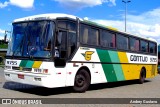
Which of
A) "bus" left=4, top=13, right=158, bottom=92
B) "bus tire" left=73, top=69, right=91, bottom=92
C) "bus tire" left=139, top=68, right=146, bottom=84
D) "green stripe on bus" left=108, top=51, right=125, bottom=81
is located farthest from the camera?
"bus tire" left=139, top=68, right=146, bottom=84

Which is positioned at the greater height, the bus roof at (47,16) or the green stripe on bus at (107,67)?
the bus roof at (47,16)

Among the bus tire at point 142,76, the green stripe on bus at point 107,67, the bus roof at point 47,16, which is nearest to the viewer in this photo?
the bus roof at point 47,16

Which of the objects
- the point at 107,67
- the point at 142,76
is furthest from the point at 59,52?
the point at 142,76

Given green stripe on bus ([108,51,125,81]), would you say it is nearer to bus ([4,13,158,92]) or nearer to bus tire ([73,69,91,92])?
bus ([4,13,158,92])

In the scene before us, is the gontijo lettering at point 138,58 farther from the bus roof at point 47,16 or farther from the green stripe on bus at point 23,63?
the green stripe on bus at point 23,63

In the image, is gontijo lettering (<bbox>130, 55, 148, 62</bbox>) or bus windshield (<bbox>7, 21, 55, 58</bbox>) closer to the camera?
bus windshield (<bbox>7, 21, 55, 58</bbox>)

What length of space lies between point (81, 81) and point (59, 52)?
6.58 ft

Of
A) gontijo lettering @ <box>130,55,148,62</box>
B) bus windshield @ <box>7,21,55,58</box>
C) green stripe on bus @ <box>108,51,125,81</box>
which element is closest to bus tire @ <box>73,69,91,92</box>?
bus windshield @ <box>7,21,55,58</box>

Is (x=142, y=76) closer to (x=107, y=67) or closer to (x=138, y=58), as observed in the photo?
(x=138, y=58)

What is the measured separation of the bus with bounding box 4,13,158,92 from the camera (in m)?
11.8

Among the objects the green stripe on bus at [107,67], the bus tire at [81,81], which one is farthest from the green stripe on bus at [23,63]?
the green stripe on bus at [107,67]

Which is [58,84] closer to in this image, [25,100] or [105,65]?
[25,100]

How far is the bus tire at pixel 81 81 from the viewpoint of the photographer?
13.2 meters

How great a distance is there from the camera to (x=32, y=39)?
1223cm
